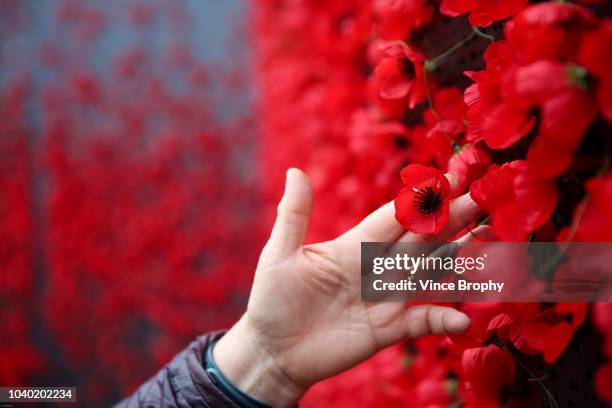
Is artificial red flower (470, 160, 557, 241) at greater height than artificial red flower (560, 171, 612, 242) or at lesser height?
greater

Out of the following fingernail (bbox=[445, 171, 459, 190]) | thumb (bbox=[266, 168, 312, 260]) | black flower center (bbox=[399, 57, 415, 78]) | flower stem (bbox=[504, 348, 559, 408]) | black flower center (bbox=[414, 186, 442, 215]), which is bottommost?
flower stem (bbox=[504, 348, 559, 408])

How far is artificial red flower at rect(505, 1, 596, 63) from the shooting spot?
1.69 feet

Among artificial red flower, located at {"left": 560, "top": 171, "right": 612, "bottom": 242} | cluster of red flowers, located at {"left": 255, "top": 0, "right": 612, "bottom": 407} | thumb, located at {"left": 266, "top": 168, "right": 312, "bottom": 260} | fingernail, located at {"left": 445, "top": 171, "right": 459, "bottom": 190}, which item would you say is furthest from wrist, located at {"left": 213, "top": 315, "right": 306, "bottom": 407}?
artificial red flower, located at {"left": 560, "top": 171, "right": 612, "bottom": 242}

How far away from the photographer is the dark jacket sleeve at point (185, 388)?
2.98 feet

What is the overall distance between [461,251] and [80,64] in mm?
3747

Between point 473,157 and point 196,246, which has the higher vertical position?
point 196,246

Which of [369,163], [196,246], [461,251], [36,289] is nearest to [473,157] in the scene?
[461,251]

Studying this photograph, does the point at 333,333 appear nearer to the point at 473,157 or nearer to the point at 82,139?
the point at 473,157

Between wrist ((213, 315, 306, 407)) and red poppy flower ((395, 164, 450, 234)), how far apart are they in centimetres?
37

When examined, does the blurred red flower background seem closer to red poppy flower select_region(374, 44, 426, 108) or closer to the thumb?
red poppy flower select_region(374, 44, 426, 108)

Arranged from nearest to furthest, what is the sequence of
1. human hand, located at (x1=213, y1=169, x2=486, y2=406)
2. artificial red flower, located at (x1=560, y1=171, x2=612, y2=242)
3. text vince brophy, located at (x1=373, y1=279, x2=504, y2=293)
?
artificial red flower, located at (x1=560, y1=171, x2=612, y2=242) < text vince brophy, located at (x1=373, y1=279, x2=504, y2=293) < human hand, located at (x1=213, y1=169, x2=486, y2=406)

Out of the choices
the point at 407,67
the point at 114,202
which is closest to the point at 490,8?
the point at 407,67

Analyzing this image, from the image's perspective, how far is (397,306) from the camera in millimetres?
816

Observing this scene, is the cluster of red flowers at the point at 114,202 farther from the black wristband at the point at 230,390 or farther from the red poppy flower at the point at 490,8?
the red poppy flower at the point at 490,8
